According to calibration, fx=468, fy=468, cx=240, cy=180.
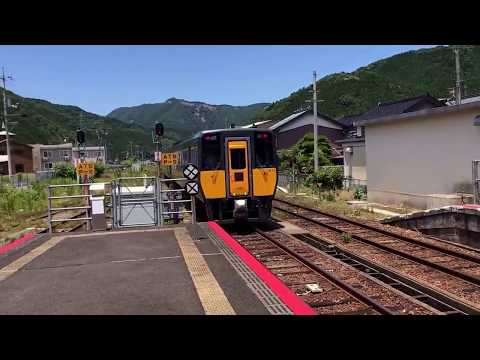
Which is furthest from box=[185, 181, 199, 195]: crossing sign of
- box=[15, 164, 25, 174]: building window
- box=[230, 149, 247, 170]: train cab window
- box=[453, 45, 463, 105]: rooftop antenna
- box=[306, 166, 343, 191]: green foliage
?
box=[15, 164, 25, 174]: building window

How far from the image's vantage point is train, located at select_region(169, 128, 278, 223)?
43.2ft

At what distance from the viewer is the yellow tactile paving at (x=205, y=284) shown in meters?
5.18

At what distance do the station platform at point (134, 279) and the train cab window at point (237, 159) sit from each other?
3241 mm

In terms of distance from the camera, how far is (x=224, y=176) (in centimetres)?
1320

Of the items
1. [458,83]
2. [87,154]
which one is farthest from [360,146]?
[87,154]

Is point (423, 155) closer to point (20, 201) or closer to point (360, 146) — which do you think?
point (360, 146)

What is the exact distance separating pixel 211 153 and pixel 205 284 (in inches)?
289

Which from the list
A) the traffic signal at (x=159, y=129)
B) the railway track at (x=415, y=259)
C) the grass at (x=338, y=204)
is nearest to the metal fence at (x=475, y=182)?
the railway track at (x=415, y=259)

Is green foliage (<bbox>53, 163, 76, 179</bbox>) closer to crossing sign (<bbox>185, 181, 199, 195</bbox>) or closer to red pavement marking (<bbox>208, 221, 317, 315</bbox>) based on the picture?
crossing sign (<bbox>185, 181, 199, 195</bbox>)

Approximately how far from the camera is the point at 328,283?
805 cm
